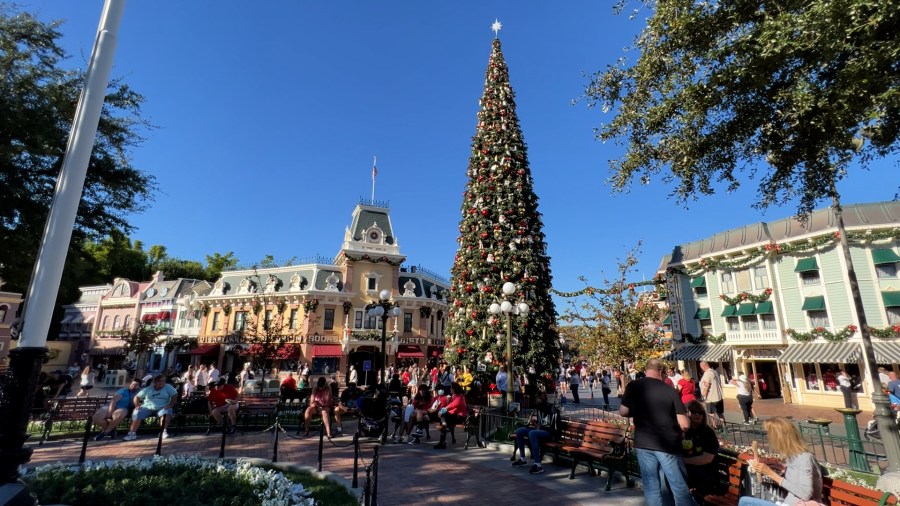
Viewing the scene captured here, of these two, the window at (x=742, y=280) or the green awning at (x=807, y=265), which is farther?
the window at (x=742, y=280)

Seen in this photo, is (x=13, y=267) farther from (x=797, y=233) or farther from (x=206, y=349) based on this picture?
(x=797, y=233)

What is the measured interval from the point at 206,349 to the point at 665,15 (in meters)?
42.2

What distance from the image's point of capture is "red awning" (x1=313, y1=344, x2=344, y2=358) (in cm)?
3509

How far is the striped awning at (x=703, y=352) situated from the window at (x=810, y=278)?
6.00 m

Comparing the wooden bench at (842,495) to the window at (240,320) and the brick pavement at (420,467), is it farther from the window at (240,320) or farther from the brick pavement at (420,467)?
the window at (240,320)

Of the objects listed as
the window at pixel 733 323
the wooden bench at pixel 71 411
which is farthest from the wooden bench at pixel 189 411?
the window at pixel 733 323

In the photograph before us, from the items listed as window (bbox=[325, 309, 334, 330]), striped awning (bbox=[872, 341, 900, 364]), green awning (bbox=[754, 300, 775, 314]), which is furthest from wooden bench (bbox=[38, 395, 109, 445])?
green awning (bbox=[754, 300, 775, 314])

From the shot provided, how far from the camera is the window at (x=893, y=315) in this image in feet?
72.2

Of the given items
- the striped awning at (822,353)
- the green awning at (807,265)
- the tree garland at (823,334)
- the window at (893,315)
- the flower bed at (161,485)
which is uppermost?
the green awning at (807,265)

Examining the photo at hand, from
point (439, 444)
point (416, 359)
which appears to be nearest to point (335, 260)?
point (416, 359)

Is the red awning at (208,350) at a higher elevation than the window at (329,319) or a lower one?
lower

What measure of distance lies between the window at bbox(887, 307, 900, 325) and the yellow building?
27.8 metres

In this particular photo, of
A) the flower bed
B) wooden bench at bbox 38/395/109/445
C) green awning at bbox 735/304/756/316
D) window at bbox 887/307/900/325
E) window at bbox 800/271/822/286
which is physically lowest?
the flower bed

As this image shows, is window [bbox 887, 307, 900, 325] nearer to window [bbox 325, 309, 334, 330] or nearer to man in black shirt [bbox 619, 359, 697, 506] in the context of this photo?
man in black shirt [bbox 619, 359, 697, 506]
